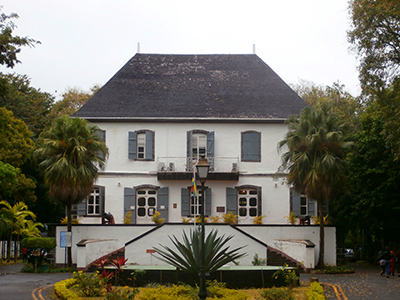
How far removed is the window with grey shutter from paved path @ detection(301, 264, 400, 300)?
9514 millimetres

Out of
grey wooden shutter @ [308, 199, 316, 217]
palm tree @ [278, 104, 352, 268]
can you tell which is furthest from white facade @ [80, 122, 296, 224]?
palm tree @ [278, 104, 352, 268]

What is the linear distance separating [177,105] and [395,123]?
15591 mm

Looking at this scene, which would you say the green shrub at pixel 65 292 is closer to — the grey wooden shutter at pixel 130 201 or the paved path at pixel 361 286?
the paved path at pixel 361 286

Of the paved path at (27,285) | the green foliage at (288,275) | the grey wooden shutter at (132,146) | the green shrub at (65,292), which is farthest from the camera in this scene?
the grey wooden shutter at (132,146)

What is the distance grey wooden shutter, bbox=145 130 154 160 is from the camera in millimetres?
34897

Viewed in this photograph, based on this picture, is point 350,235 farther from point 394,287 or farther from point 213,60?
point 394,287

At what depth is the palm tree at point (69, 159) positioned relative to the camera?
2886 centimetres

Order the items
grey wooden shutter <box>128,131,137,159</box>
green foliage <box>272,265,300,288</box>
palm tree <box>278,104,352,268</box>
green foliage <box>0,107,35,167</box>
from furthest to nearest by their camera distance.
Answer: green foliage <box>0,107,35,167</box>, grey wooden shutter <box>128,131,137,159</box>, palm tree <box>278,104,352,268</box>, green foliage <box>272,265,300,288</box>

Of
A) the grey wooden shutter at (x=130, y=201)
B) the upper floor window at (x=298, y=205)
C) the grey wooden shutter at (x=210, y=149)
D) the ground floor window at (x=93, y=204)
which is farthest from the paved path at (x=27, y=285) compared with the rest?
the upper floor window at (x=298, y=205)

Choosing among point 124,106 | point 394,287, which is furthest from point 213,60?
point 394,287

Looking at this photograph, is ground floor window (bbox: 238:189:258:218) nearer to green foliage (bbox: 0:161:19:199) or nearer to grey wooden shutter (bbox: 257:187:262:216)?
grey wooden shutter (bbox: 257:187:262:216)

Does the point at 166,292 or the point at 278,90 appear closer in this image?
the point at 166,292

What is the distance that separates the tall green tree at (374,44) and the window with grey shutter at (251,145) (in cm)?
1159

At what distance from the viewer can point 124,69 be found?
38.5m
